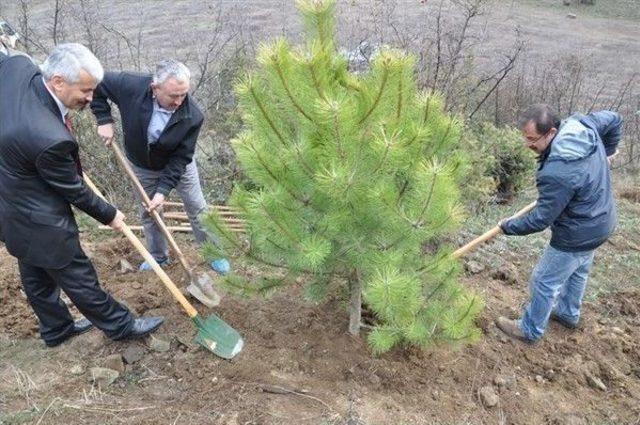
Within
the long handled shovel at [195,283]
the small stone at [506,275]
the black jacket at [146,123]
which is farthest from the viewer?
the small stone at [506,275]

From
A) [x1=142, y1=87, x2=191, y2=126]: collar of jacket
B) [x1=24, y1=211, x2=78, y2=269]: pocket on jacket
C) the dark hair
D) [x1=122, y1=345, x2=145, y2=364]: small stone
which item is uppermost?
the dark hair

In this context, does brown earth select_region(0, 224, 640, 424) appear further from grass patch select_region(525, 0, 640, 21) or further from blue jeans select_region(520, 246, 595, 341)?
grass patch select_region(525, 0, 640, 21)

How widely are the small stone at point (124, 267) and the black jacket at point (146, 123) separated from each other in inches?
35.7

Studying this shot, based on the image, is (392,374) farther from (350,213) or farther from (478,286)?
(478,286)

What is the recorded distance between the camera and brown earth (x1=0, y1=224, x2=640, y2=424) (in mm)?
2811

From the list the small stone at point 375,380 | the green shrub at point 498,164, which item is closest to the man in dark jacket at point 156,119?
the small stone at point 375,380

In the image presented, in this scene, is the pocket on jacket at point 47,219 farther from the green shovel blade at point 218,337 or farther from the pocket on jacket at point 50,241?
the green shovel blade at point 218,337

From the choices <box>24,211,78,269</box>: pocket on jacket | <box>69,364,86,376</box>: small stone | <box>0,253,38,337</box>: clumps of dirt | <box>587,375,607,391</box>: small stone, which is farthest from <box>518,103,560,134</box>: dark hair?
<box>0,253,38,337</box>: clumps of dirt

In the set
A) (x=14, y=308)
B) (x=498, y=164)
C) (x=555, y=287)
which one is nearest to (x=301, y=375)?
(x=555, y=287)

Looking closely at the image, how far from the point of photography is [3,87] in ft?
8.75

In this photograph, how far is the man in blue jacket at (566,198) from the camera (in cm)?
298

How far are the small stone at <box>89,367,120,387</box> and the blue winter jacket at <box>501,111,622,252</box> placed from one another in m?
2.54

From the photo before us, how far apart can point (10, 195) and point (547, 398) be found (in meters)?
3.26

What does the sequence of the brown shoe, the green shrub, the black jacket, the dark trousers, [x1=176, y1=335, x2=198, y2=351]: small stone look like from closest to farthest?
the dark trousers < [x1=176, y1=335, x2=198, y2=351]: small stone < the black jacket < the brown shoe < the green shrub
